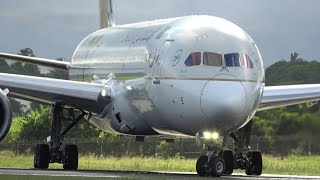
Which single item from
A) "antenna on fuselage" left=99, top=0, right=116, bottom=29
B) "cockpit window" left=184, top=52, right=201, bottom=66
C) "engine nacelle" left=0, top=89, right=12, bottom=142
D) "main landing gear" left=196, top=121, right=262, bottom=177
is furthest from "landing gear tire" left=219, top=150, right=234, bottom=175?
"antenna on fuselage" left=99, top=0, right=116, bottom=29

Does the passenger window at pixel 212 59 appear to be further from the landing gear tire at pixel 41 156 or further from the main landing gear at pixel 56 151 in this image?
the landing gear tire at pixel 41 156

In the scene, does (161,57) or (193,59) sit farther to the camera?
(161,57)

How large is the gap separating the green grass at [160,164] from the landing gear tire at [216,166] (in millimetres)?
6567

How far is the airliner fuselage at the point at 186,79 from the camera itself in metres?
28.6

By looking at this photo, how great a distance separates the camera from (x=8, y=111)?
29.0 metres

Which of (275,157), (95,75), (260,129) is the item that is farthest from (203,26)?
(275,157)

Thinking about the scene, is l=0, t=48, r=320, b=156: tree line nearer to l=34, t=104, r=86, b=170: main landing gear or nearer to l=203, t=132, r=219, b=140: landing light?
l=203, t=132, r=219, b=140: landing light

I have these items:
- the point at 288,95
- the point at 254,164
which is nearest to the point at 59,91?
the point at 254,164

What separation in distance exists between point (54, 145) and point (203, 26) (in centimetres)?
736

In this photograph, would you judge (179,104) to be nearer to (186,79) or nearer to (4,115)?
(186,79)

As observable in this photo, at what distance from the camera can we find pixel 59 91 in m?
32.8

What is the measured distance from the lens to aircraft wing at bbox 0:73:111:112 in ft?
107

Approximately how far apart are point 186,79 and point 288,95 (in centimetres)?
604

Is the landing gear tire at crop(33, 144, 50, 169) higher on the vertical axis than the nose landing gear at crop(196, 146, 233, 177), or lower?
higher
